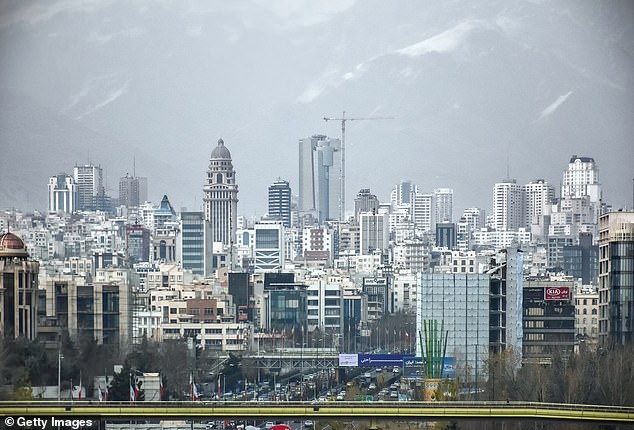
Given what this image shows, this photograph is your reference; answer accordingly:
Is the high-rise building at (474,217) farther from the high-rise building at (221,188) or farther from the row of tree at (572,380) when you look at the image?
the row of tree at (572,380)

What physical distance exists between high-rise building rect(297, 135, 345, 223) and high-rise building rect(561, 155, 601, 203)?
1058 cm

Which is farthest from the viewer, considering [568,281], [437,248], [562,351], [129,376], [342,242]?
[342,242]

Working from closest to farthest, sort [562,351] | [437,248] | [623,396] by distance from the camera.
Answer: [623,396], [562,351], [437,248]

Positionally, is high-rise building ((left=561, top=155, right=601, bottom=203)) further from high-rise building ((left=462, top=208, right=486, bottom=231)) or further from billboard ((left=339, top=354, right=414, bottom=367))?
billboard ((left=339, top=354, right=414, bottom=367))

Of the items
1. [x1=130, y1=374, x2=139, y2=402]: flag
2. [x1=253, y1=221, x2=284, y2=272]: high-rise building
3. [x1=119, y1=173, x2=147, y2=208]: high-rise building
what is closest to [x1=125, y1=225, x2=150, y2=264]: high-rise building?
[x1=253, y1=221, x2=284, y2=272]: high-rise building

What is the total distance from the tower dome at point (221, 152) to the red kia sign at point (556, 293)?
37.7 metres

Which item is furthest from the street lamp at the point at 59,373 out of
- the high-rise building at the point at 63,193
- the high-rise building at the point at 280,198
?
the high-rise building at the point at 280,198

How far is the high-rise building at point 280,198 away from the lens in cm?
6856

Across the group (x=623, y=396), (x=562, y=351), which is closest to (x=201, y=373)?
(x=562, y=351)

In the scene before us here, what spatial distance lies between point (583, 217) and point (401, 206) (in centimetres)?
1074

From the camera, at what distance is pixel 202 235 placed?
183 feet

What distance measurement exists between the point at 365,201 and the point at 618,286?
3784 cm

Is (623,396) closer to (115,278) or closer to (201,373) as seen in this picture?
(201,373)

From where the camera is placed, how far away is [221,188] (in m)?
69.6
